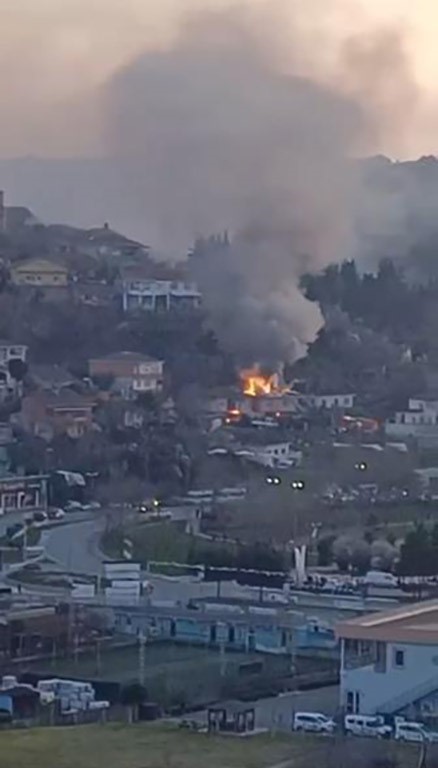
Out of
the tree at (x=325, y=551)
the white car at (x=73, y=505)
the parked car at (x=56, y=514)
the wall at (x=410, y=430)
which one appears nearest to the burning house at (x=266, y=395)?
the wall at (x=410, y=430)

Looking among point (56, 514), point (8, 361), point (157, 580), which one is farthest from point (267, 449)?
point (157, 580)

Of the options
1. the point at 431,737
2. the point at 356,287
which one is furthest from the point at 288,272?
the point at 431,737

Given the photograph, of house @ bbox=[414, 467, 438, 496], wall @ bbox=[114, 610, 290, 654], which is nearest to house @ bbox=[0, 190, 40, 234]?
house @ bbox=[414, 467, 438, 496]

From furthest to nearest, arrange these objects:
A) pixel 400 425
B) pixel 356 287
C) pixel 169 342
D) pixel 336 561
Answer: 1. pixel 356 287
2. pixel 169 342
3. pixel 400 425
4. pixel 336 561

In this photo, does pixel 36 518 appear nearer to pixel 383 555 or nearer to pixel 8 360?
pixel 383 555

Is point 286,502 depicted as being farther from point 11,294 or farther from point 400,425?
point 11,294

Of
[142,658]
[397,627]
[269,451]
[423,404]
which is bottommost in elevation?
[142,658]
